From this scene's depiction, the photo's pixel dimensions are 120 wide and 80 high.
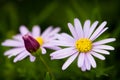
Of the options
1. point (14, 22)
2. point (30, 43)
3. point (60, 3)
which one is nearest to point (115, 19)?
point (60, 3)

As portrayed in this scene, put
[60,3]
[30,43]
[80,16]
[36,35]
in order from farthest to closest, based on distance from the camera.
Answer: [60,3], [80,16], [36,35], [30,43]

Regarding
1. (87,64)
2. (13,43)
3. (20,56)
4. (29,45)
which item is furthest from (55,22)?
(87,64)

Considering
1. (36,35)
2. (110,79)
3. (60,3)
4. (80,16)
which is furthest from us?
(60,3)

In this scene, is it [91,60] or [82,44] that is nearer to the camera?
[91,60]

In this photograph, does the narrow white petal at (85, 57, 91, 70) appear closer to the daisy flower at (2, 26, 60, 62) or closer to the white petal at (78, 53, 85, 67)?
the white petal at (78, 53, 85, 67)

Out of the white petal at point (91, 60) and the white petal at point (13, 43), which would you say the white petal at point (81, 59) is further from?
the white petal at point (13, 43)

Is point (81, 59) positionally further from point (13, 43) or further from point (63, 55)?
point (13, 43)

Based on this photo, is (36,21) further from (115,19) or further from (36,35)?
(115,19)
